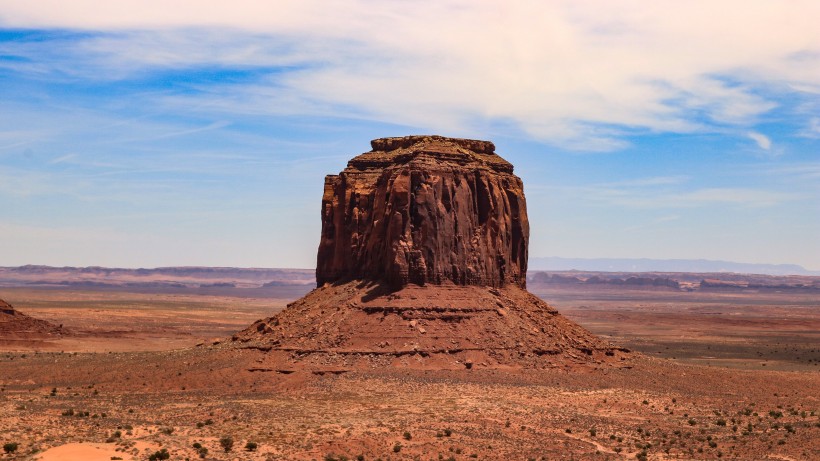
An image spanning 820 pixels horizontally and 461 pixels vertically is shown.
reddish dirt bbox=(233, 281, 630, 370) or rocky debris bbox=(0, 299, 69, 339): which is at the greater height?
reddish dirt bbox=(233, 281, 630, 370)

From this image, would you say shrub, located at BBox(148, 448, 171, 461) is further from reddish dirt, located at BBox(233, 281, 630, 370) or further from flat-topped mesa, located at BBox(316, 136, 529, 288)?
flat-topped mesa, located at BBox(316, 136, 529, 288)

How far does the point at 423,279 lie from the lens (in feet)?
203

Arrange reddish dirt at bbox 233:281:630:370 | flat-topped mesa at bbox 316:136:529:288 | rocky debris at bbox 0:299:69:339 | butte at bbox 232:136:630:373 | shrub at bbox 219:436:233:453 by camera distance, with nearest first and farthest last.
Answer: shrub at bbox 219:436:233:453 → reddish dirt at bbox 233:281:630:370 → butte at bbox 232:136:630:373 → flat-topped mesa at bbox 316:136:529:288 → rocky debris at bbox 0:299:69:339

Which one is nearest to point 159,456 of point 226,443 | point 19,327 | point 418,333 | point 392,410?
point 226,443

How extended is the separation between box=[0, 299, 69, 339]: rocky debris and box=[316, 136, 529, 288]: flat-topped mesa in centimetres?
3327

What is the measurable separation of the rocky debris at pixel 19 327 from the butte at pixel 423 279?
101ft

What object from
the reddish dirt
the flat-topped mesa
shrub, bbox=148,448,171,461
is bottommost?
shrub, bbox=148,448,171,461

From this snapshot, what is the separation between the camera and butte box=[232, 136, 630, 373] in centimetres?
5912

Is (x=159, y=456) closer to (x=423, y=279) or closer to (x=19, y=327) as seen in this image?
(x=423, y=279)

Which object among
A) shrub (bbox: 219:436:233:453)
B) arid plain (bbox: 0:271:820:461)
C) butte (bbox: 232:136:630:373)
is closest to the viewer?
shrub (bbox: 219:436:233:453)

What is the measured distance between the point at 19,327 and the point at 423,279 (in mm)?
45447

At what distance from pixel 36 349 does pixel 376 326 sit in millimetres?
37626

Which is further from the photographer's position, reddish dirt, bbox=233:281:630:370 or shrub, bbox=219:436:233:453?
reddish dirt, bbox=233:281:630:370

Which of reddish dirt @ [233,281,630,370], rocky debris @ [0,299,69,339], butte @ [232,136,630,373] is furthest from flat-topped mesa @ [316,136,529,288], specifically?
rocky debris @ [0,299,69,339]
